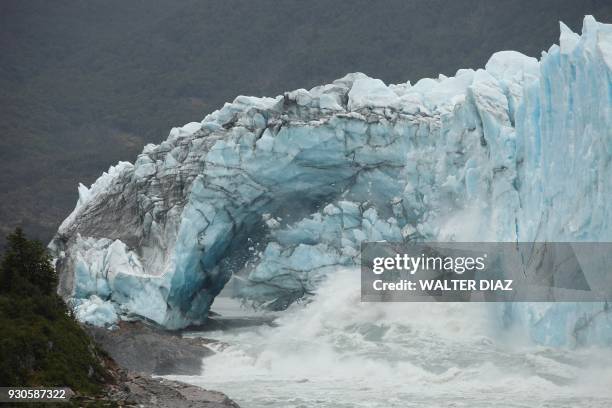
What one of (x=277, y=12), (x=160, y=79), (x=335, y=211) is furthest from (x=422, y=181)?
(x=277, y=12)

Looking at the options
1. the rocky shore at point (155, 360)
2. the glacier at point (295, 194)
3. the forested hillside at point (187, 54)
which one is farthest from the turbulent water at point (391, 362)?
the forested hillside at point (187, 54)

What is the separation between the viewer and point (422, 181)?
1183 inches

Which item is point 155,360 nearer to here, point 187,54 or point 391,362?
point 391,362

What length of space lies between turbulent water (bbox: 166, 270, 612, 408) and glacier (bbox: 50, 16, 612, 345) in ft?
6.30

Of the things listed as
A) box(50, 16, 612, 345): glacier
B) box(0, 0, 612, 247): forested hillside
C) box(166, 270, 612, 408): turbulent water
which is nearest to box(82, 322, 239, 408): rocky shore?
box(166, 270, 612, 408): turbulent water

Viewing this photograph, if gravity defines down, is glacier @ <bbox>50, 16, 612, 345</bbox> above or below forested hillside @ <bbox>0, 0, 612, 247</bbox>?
below

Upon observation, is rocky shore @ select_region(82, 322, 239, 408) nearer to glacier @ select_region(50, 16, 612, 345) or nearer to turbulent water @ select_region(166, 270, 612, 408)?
turbulent water @ select_region(166, 270, 612, 408)

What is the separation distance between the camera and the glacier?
28.5 meters

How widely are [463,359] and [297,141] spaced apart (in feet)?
32.8

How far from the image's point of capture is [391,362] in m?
25.2

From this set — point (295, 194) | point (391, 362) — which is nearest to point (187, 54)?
point (295, 194)

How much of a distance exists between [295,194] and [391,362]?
886cm

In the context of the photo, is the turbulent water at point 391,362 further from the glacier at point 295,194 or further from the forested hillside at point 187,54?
the forested hillside at point 187,54

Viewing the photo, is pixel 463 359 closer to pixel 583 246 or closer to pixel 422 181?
pixel 583 246
